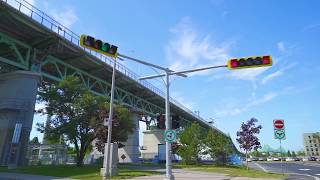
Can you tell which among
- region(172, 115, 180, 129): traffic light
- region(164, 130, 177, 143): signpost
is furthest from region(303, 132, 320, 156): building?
region(164, 130, 177, 143): signpost

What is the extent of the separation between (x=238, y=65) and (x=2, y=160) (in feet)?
96.6

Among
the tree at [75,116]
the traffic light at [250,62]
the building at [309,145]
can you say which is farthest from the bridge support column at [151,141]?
the building at [309,145]

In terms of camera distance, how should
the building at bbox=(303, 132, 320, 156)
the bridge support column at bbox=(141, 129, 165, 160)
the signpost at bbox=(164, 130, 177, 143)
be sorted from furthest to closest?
the building at bbox=(303, 132, 320, 156)
the bridge support column at bbox=(141, 129, 165, 160)
the signpost at bbox=(164, 130, 177, 143)

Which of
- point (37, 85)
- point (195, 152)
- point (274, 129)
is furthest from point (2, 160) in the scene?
point (274, 129)

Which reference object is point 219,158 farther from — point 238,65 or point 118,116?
point 238,65

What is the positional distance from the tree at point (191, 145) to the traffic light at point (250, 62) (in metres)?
31.5

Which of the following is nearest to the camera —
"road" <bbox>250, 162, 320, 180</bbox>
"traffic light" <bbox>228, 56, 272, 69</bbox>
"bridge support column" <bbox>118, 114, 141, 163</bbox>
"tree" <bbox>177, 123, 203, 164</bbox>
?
"traffic light" <bbox>228, 56, 272, 69</bbox>

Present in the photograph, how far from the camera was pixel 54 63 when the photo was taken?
1736 inches

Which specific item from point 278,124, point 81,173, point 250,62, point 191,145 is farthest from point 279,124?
point 191,145

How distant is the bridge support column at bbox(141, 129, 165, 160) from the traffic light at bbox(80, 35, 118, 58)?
64.2 meters

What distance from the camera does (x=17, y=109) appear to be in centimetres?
3641

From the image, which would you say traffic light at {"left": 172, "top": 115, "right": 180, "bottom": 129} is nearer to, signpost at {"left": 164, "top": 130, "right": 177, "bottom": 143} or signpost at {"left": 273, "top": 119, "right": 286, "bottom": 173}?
signpost at {"left": 164, "top": 130, "right": 177, "bottom": 143}

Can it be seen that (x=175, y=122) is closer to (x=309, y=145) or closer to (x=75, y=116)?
(x=75, y=116)

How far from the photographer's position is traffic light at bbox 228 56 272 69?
16.1 meters
